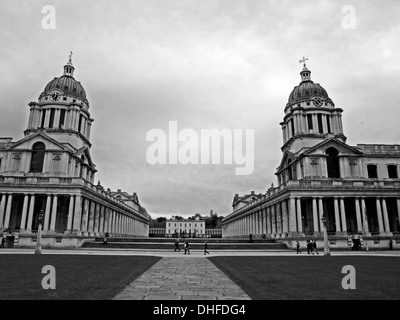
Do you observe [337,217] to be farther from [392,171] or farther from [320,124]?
[320,124]

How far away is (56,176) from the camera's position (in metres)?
55.6

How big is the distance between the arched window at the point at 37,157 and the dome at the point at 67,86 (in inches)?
583

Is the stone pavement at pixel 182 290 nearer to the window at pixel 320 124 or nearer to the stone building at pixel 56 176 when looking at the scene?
the stone building at pixel 56 176

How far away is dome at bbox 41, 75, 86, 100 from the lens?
226ft

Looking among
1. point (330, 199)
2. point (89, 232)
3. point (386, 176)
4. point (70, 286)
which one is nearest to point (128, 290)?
point (70, 286)

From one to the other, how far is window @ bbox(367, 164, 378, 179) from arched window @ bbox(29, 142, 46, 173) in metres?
63.3

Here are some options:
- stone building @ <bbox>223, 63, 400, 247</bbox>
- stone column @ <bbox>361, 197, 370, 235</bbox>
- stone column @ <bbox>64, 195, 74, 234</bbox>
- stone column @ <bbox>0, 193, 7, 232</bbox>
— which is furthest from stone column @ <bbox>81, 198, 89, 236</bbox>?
stone column @ <bbox>361, 197, 370, 235</bbox>

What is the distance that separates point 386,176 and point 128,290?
215ft

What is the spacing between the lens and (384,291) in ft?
33.2

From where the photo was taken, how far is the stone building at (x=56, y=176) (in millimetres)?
50812

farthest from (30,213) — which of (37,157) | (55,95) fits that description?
(55,95)

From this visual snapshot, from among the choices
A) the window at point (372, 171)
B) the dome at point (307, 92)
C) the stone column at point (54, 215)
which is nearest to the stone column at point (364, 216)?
the window at point (372, 171)

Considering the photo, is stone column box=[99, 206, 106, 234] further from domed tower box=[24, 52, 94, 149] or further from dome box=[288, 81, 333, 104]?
dome box=[288, 81, 333, 104]

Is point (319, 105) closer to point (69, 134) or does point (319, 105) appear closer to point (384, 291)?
point (69, 134)
